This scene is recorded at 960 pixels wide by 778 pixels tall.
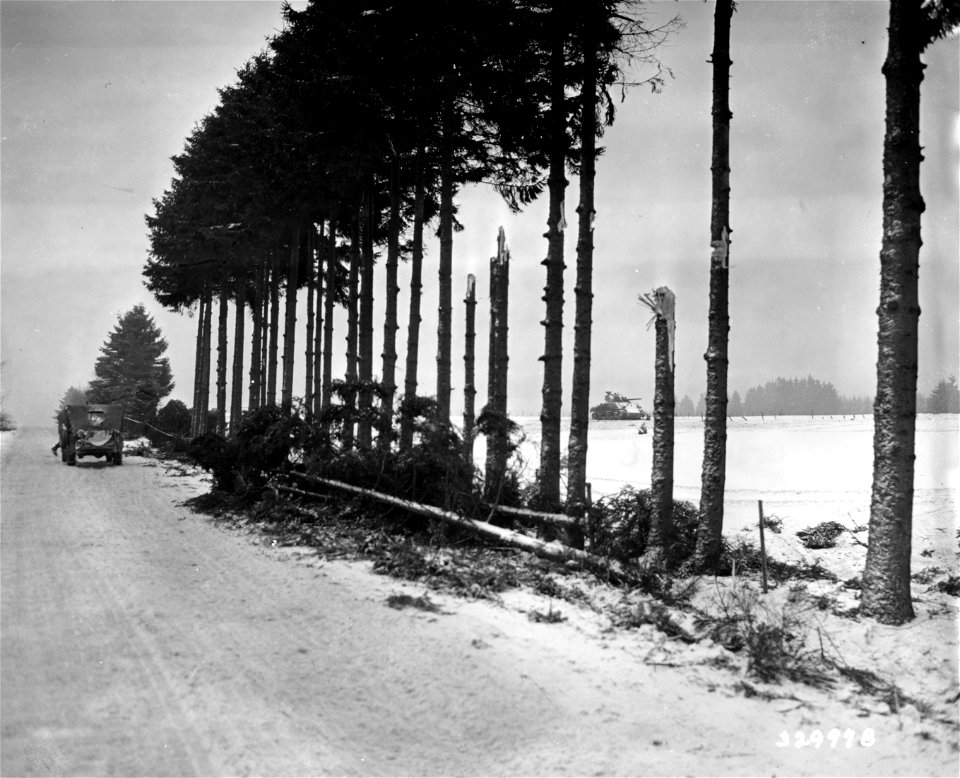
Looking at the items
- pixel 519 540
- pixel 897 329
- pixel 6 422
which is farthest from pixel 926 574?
pixel 6 422

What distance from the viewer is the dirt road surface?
159 inches

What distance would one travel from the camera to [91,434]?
80.5 ft

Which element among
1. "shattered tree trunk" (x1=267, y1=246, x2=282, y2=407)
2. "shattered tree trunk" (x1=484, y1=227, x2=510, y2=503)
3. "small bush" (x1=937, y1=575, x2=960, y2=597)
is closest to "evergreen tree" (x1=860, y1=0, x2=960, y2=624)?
"small bush" (x1=937, y1=575, x2=960, y2=597)

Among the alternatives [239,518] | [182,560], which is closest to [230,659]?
[182,560]

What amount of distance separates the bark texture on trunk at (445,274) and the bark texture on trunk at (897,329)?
11487mm

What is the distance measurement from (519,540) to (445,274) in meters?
10.5

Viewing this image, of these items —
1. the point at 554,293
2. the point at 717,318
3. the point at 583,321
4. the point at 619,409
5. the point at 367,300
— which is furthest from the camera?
the point at 619,409

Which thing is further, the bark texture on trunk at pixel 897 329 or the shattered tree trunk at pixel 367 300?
the shattered tree trunk at pixel 367 300

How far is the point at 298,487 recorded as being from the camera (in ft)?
43.8

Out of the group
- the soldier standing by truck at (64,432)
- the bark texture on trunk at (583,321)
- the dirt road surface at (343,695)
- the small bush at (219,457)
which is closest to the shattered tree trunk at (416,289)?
the small bush at (219,457)

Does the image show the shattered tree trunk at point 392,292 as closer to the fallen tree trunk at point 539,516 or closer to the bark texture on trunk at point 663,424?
the fallen tree trunk at point 539,516

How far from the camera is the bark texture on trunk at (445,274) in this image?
57.5 ft

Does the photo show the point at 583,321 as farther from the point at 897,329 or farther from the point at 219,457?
the point at 219,457

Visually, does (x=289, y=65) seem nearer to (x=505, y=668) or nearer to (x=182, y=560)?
(x=182, y=560)
